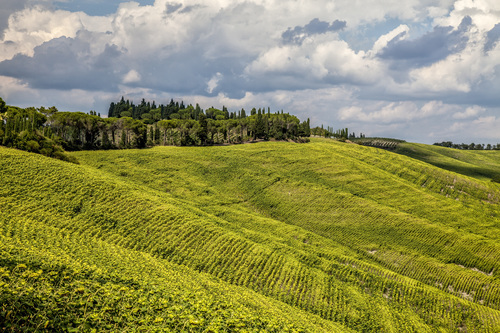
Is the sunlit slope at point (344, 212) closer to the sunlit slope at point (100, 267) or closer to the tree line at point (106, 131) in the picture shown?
the sunlit slope at point (100, 267)

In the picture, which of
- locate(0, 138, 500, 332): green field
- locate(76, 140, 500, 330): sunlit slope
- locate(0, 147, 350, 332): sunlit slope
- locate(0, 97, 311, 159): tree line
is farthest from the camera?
locate(0, 97, 311, 159): tree line

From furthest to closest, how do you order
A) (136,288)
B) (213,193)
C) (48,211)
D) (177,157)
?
(177,157) < (213,193) < (48,211) < (136,288)

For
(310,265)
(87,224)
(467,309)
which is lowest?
(467,309)

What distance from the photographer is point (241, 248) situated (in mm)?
51719

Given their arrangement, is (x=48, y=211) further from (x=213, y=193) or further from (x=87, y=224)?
(x=213, y=193)

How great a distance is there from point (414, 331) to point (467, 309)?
14170mm

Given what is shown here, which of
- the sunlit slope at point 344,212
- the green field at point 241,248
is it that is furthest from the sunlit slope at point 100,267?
the sunlit slope at point 344,212

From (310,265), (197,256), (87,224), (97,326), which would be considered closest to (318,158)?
(310,265)

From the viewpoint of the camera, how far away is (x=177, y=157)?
4365 inches

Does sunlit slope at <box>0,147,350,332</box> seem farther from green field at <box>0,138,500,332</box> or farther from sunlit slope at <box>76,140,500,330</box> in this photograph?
sunlit slope at <box>76,140,500,330</box>

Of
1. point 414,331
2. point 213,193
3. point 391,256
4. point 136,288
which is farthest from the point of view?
point 213,193

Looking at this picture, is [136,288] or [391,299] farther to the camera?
[391,299]

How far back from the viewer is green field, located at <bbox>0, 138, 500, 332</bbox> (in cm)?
1955

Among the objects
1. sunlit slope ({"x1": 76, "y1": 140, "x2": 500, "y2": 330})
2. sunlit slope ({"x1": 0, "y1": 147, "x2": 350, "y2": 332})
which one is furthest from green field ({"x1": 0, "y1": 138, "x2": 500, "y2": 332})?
sunlit slope ({"x1": 76, "y1": 140, "x2": 500, "y2": 330})
